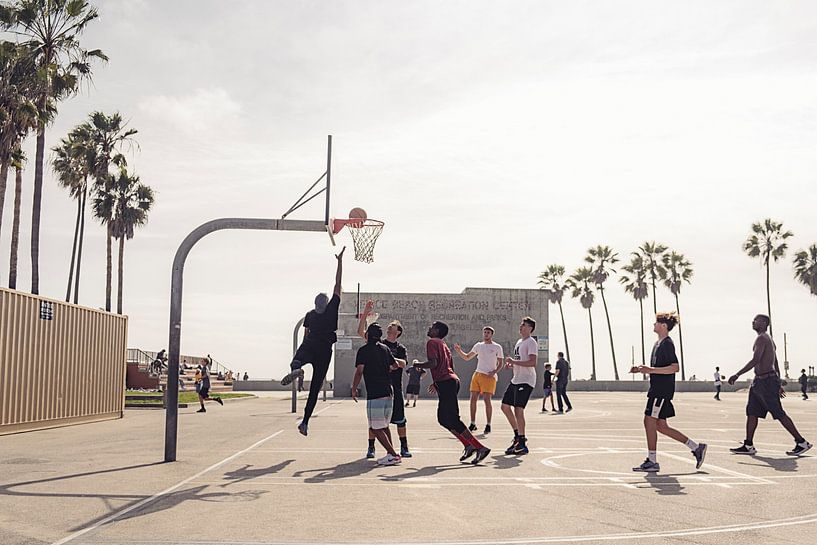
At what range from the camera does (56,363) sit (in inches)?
822

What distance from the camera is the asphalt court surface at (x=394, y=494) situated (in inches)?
274

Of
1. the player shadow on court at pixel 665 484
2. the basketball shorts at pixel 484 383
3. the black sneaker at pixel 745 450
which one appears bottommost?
the player shadow on court at pixel 665 484

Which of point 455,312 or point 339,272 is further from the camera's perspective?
point 455,312

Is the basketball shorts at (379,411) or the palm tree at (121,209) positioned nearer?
the basketball shorts at (379,411)

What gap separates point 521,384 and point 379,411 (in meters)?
2.56

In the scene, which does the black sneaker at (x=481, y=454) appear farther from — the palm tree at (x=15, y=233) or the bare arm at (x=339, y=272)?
the palm tree at (x=15, y=233)

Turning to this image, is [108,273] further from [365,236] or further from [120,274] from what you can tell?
[365,236]

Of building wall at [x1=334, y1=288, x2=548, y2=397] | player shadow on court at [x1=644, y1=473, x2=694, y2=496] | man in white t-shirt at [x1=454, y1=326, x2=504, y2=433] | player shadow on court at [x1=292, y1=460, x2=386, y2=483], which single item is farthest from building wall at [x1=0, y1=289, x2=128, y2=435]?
building wall at [x1=334, y1=288, x2=548, y2=397]

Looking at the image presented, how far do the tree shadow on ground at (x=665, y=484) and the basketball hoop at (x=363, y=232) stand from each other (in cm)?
584

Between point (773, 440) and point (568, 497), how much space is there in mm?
9011

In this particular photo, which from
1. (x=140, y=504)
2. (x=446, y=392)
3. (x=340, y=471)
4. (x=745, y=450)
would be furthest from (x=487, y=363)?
(x=140, y=504)

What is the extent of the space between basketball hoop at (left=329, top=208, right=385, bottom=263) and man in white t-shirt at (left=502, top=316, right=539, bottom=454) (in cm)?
326

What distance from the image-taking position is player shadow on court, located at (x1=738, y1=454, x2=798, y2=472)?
11656mm

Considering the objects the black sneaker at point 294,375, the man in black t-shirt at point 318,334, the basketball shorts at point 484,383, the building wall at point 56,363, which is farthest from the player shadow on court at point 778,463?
the building wall at point 56,363
